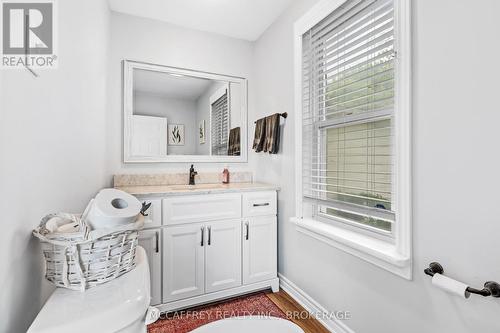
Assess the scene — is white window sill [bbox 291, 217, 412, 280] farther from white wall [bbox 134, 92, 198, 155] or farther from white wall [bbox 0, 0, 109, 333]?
white wall [bbox 0, 0, 109, 333]

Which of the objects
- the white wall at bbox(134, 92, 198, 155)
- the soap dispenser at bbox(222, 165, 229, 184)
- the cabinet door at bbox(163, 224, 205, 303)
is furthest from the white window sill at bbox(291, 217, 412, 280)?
the white wall at bbox(134, 92, 198, 155)

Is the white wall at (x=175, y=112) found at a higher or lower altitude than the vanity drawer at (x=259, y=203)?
higher

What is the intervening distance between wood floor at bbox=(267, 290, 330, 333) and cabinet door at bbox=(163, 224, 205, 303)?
637mm

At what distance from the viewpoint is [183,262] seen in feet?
6.35

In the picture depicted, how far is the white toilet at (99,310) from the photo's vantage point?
2.14ft

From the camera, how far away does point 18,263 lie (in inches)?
29.0

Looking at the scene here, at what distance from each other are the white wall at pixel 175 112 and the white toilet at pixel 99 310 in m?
1.78

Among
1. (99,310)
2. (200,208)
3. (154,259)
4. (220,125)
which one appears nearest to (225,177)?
(220,125)

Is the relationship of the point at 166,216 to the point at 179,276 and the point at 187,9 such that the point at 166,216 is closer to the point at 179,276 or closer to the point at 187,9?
the point at 179,276

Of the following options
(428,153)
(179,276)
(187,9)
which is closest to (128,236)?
(179,276)

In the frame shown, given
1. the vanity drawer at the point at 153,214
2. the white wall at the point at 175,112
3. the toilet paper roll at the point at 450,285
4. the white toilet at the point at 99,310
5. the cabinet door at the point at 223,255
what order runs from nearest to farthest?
the white toilet at the point at 99,310 → the toilet paper roll at the point at 450,285 → the vanity drawer at the point at 153,214 → the cabinet door at the point at 223,255 → the white wall at the point at 175,112

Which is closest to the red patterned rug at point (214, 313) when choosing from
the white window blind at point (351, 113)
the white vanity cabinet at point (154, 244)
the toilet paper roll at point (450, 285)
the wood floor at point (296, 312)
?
the wood floor at point (296, 312)

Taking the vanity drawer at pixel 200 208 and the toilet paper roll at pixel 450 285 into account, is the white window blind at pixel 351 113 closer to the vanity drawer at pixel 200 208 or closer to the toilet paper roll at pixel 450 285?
the toilet paper roll at pixel 450 285

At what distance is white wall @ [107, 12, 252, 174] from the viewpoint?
2277mm
